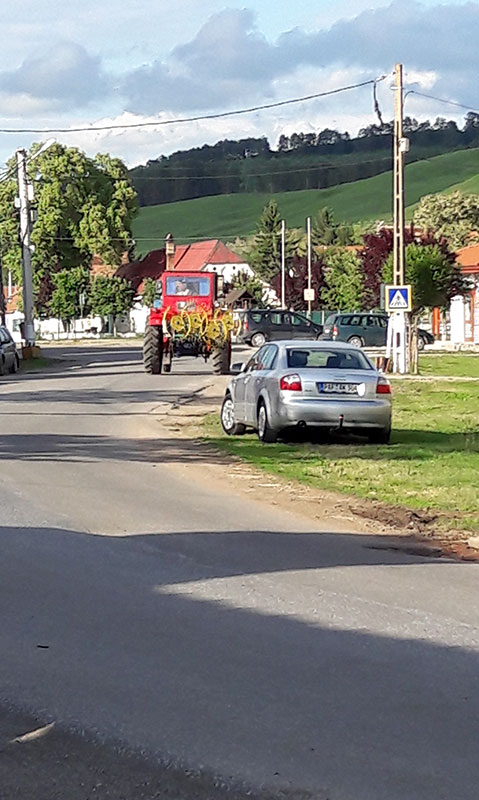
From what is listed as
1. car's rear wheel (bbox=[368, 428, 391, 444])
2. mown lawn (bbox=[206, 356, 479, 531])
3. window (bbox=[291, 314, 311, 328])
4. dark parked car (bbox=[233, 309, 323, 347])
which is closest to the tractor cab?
mown lawn (bbox=[206, 356, 479, 531])

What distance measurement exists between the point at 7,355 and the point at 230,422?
64.1 feet

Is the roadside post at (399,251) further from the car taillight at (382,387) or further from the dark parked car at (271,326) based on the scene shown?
the dark parked car at (271,326)

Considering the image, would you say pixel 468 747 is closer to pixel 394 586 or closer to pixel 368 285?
pixel 394 586

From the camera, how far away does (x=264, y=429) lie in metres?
17.4

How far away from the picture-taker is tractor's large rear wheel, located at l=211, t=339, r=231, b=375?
3328 cm

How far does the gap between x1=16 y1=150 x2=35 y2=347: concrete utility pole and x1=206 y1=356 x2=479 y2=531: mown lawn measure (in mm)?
24600

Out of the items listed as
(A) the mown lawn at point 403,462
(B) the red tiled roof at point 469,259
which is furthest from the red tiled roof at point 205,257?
(A) the mown lawn at point 403,462

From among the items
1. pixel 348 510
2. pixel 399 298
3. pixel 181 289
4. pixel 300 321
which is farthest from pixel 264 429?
pixel 300 321

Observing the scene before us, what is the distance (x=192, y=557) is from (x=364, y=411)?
24.1 feet

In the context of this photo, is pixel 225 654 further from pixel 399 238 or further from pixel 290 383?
pixel 399 238

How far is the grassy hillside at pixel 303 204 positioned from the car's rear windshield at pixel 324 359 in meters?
128

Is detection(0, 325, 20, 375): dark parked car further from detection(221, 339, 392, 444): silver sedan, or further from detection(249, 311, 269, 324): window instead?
detection(221, 339, 392, 444): silver sedan

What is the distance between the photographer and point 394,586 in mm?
8875

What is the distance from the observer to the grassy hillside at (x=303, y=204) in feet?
510
